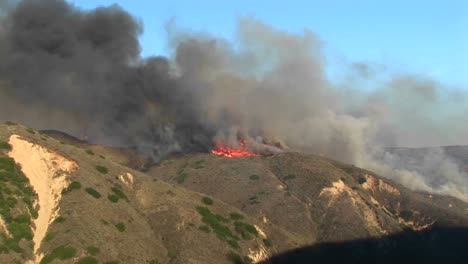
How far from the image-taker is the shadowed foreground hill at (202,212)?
76.2 meters

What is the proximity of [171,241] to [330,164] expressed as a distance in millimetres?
91164

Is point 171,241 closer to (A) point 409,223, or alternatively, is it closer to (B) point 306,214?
(B) point 306,214

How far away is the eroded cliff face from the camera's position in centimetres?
7956

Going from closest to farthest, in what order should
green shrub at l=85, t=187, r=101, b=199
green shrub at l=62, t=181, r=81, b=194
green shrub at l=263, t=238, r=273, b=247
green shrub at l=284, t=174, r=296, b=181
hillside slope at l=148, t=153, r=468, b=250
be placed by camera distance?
green shrub at l=62, t=181, r=81, b=194 → green shrub at l=85, t=187, r=101, b=199 → green shrub at l=263, t=238, r=273, b=247 → hillside slope at l=148, t=153, r=468, b=250 → green shrub at l=284, t=174, r=296, b=181

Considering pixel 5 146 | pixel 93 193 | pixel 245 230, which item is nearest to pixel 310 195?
pixel 245 230

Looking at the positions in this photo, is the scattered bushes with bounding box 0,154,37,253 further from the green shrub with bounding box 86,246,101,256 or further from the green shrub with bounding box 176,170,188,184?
the green shrub with bounding box 176,170,188,184

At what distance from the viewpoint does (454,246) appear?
151m

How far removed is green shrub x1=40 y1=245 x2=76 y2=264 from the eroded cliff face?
657cm

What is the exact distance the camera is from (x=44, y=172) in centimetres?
8719

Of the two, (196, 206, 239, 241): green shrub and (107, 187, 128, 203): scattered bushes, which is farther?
(196, 206, 239, 241): green shrub

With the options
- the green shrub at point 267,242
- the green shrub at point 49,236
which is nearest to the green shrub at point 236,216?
the green shrub at point 267,242

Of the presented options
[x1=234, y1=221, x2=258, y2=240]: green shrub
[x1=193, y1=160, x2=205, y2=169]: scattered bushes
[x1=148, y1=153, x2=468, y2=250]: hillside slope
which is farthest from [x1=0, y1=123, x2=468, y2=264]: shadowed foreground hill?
[x1=193, y1=160, x2=205, y2=169]: scattered bushes

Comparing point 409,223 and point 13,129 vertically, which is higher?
point 409,223

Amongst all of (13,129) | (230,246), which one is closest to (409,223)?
(230,246)
